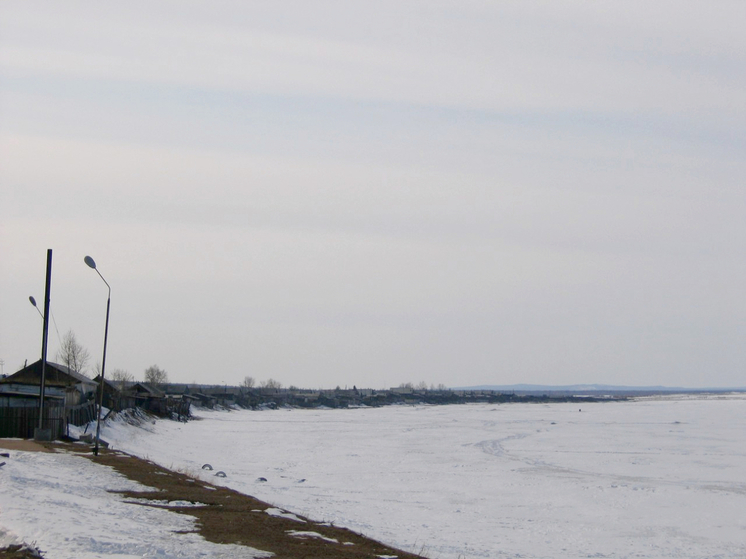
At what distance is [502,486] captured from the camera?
35.5m

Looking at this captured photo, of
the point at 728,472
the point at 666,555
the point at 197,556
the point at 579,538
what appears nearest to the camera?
the point at 197,556

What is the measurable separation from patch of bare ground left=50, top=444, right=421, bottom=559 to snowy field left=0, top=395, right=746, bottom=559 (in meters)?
0.75

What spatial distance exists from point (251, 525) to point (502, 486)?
18.1 metres

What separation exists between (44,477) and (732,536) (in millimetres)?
20270

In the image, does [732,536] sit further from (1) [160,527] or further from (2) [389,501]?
(1) [160,527]

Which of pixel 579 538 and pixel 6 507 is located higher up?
pixel 6 507

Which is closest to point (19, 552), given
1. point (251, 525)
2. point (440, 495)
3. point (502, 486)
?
point (251, 525)

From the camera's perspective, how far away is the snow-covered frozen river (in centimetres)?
2433

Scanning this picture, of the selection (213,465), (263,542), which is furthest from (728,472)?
(263,542)

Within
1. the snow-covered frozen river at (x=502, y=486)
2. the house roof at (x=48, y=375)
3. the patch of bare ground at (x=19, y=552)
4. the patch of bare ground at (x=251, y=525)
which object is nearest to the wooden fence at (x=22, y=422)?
the snow-covered frozen river at (x=502, y=486)

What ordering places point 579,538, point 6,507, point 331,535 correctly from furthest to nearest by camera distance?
point 579,538
point 331,535
point 6,507

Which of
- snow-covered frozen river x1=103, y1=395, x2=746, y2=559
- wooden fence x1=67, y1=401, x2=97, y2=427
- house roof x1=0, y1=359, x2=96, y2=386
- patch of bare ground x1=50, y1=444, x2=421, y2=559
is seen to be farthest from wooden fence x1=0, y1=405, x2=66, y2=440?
house roof x1=0, y1=359, x2=96, y2=386

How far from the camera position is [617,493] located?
33.6 metres

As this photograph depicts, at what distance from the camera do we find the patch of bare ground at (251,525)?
1741 centimetres
